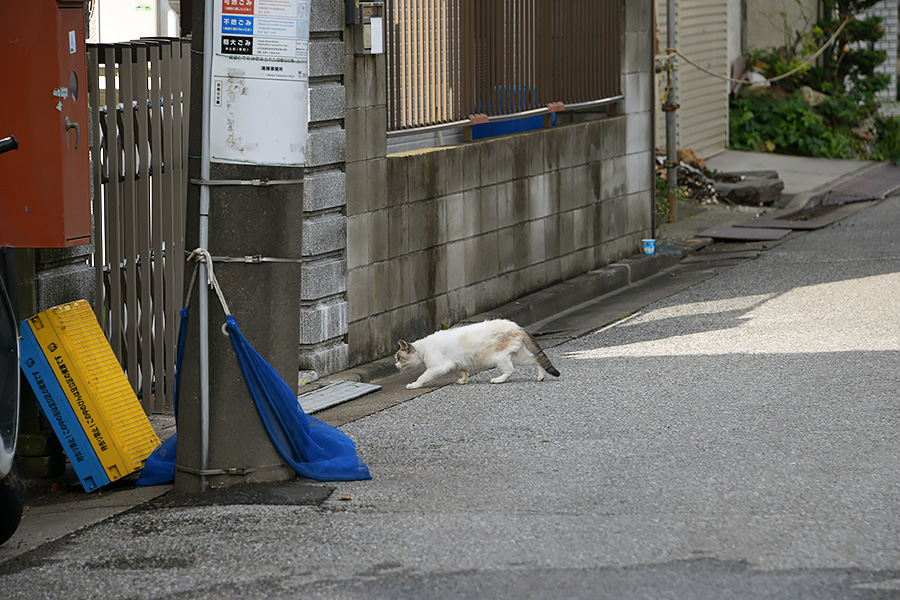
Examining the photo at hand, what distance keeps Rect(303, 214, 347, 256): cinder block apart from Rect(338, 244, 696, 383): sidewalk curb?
91cm

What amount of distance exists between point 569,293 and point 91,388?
6747 millimetres

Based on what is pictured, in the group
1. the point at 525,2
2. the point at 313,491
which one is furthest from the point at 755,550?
the point at 525,2

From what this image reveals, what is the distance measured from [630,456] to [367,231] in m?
3.47

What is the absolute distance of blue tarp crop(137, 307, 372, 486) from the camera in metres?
5.84

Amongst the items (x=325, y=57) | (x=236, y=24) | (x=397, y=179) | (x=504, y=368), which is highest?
(x=325, y=57)

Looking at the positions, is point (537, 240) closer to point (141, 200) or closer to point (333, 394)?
point (333, 394)

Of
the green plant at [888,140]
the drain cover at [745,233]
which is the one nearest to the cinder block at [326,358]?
the drain cover at [745,233]

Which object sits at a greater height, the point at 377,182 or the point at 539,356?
the point at 377,182

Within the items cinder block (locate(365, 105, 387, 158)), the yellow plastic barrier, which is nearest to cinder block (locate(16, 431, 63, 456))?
the yellow plastic barrier

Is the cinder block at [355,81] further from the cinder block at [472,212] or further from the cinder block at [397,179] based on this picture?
the cinder block at [472,212]

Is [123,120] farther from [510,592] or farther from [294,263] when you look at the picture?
[510,592]

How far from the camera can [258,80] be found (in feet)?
18.5

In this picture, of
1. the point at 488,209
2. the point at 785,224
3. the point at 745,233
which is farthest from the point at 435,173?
the point at 785,224

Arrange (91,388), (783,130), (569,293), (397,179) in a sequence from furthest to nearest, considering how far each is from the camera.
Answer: (783,130)
(569,293)
(397,179)
(91,388)
